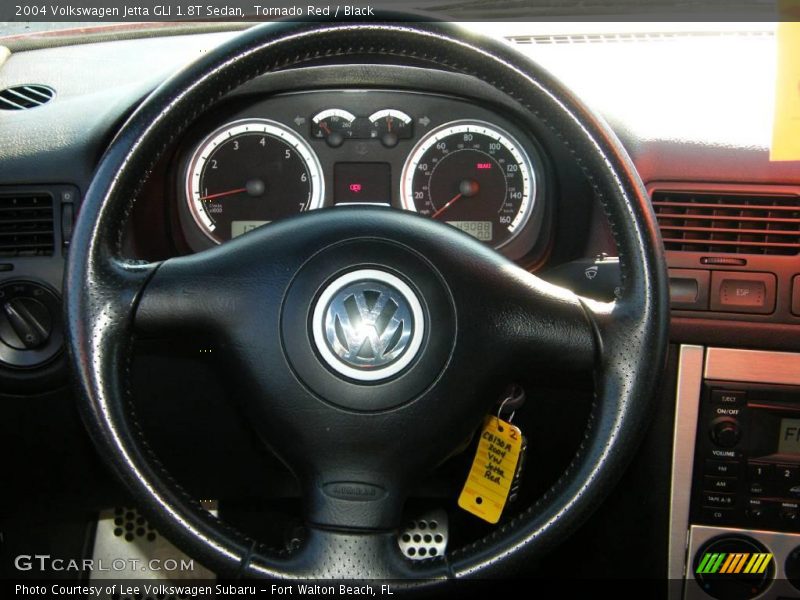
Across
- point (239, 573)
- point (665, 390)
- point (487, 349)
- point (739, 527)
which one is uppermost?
point (487, 349)

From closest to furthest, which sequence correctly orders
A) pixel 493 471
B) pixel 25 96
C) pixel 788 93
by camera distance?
pixel 493 471, pixel 788 93, pixel 25 96

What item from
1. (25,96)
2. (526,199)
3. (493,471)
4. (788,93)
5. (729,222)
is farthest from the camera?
(25,96)

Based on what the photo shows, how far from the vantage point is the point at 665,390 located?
1832mm

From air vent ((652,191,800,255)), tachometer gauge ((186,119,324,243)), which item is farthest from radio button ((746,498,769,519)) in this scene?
tachometer gauge ((186,119,324,243))

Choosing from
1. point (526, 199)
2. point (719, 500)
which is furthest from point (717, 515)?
point (526, 199)

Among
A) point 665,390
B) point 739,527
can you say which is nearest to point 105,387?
point 665,390

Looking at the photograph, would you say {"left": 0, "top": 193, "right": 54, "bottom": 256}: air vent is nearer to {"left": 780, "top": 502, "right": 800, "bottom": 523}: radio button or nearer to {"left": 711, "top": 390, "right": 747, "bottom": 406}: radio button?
{"left": 711, "top": 390, "right": 747, "bottom": 406}: radio button

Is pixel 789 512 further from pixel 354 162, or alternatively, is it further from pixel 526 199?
pixel 354 162

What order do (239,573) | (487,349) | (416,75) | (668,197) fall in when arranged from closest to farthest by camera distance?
(239,573)
(487,349)
(668,197)
(416,75)

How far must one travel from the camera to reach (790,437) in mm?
1794

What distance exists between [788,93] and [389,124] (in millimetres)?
735

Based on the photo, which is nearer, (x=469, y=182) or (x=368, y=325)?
(x=368, y=325)

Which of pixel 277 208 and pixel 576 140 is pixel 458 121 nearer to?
pixel 277 208

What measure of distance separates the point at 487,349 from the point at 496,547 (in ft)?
0.87
